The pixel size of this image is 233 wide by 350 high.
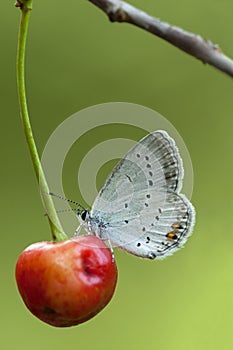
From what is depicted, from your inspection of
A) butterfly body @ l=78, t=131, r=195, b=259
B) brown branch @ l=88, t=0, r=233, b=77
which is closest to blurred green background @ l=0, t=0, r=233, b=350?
butterfly body @ l=78, t=131, r=195, b=259

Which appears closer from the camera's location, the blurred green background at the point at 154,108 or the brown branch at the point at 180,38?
the brown branch at the point at 180,38

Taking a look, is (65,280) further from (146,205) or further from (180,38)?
(180,38)

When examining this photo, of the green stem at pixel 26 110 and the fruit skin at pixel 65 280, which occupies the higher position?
the green stem at pixel 26 110

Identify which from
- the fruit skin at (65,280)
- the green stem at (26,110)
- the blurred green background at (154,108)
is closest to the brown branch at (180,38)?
the green stem at (26,110)

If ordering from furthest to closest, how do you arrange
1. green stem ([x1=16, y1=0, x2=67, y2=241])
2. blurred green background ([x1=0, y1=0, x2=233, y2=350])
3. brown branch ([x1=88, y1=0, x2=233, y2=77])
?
blurred green background ([x1=0, y1=0, x2=233, y2=350])
green stem ([x1=16, y1=0, x2=67, y2=241])
brown branch ([x1=88, y1=0, x2=233, y2=77])

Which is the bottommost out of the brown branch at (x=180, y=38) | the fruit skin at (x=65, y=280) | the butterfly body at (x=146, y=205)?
the fruit skin at (x=65, y=280)

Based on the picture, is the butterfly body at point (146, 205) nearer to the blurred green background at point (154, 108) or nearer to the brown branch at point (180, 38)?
the brown branch at point (180, 38)

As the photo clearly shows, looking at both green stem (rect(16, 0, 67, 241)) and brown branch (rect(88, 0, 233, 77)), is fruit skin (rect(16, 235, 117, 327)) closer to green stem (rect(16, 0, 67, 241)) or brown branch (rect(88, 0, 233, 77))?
green stem (rect(16, 0, 67, 241))
